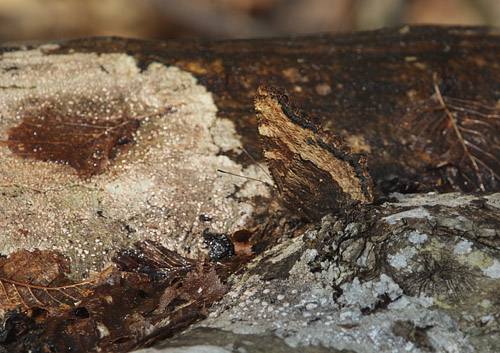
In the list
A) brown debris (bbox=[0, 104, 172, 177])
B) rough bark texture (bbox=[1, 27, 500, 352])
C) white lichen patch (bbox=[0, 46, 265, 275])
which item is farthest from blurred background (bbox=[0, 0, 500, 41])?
brown debris (bbox=[0, 104, 172, 177])

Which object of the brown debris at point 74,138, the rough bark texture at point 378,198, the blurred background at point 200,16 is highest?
the blurred background at point 200,16

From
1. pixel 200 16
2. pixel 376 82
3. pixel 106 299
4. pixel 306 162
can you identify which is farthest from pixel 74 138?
pixel 200 16

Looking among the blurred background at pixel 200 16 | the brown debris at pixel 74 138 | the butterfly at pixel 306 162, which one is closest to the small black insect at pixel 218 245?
the butterfly at pixel 306 162

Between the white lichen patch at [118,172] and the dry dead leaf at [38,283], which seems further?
the white lichen patch at [118,172]

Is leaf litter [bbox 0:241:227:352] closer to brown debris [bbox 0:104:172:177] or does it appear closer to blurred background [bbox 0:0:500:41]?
brown debris [bbox 0:104:172:177]

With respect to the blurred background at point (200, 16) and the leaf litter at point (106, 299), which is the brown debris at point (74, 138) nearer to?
the leaf litter at point (106, 299)

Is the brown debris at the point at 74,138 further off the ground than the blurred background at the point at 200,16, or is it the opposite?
the blurred background at the point at 200,16

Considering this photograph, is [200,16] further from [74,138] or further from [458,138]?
[458,138]
